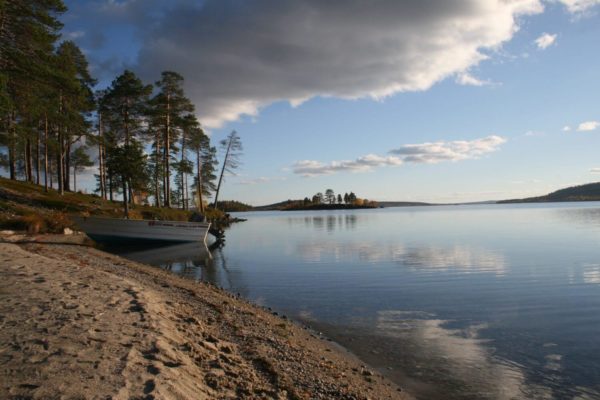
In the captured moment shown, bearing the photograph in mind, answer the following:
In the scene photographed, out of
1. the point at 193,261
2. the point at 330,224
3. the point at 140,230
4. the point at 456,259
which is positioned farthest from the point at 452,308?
the point at 330,224

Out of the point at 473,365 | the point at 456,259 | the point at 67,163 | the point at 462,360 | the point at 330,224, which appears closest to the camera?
the point at 473,365

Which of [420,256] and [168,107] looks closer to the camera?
[420,256]

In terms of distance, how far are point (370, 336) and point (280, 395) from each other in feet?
15.6

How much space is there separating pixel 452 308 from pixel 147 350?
30.3ft

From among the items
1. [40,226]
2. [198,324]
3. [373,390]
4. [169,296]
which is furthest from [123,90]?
[373,390]

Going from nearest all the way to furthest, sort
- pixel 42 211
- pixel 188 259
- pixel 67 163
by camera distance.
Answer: pixel 188 259 < pixel 42 211 < pixel 67 163

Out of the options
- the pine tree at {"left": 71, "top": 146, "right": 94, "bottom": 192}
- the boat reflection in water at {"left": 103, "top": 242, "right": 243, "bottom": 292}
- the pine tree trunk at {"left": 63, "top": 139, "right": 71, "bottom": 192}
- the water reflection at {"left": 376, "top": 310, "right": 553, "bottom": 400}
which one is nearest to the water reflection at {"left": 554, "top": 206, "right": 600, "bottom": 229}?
the boat reflection in water at {"left": 103, "top": 242, "right": 243, "bottom": 292}

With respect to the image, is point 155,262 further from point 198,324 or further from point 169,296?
point 198,324

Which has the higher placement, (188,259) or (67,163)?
(67,163)

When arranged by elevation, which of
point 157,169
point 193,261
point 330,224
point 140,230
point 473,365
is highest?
point 157,169

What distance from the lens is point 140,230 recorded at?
28.3 metres

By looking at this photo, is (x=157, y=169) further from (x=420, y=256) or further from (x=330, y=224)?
(x=420, y=256)

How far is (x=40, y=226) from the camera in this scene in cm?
2122

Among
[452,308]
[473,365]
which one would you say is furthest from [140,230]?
[473,365]
